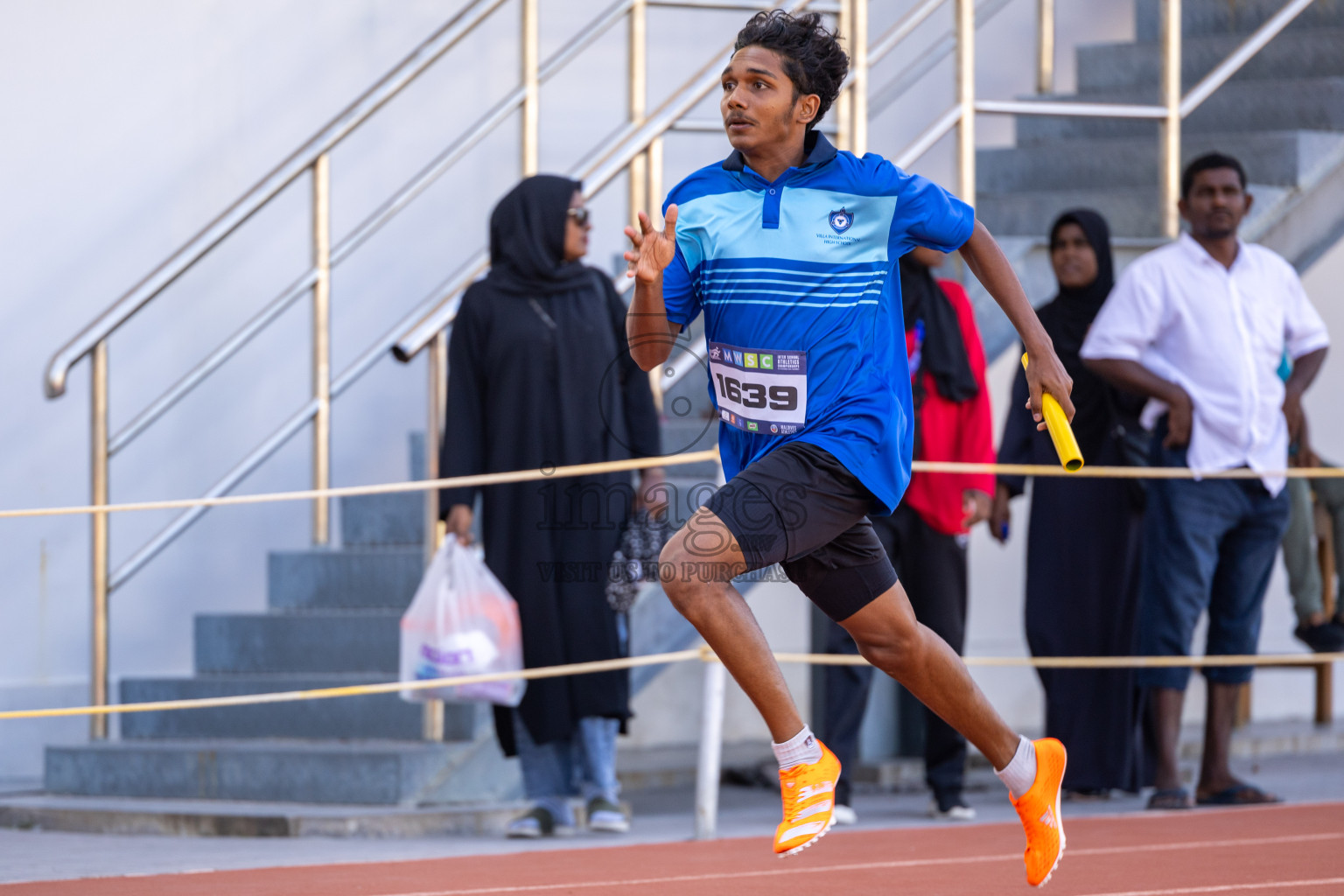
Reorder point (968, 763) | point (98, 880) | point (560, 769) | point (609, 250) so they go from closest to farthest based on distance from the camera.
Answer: point (98, 880), point (560, 769), point (968, 763), point (609, 250)

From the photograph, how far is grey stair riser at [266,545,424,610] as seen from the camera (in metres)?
6.36

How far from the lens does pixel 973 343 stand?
602 cm

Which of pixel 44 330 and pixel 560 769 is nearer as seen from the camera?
pixel 560 769

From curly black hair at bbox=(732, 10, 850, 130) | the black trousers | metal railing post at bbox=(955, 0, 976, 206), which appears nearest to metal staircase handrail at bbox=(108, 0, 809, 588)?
metal railing post at bbox=(955, 0, 976, 206)

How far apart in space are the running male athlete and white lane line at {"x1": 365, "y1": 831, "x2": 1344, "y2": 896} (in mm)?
922

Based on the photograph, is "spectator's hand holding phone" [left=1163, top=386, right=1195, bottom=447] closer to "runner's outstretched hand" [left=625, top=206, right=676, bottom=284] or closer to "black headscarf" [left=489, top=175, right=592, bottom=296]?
"black headscarf" [left=489, top=175, right=592, bottom=296]

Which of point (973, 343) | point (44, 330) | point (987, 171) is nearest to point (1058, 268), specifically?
point (973, 343)

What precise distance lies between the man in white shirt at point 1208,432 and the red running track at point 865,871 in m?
0.67

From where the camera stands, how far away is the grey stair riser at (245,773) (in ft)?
18.3

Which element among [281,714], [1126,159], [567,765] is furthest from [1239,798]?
[281,714]

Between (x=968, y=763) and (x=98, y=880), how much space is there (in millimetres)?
3692

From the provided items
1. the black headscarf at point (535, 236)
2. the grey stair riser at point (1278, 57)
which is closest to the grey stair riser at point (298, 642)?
the black headscarf at point (535, 236)

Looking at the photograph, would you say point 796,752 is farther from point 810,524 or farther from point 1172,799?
point 1172,799

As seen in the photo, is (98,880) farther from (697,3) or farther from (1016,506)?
(1016,506)
